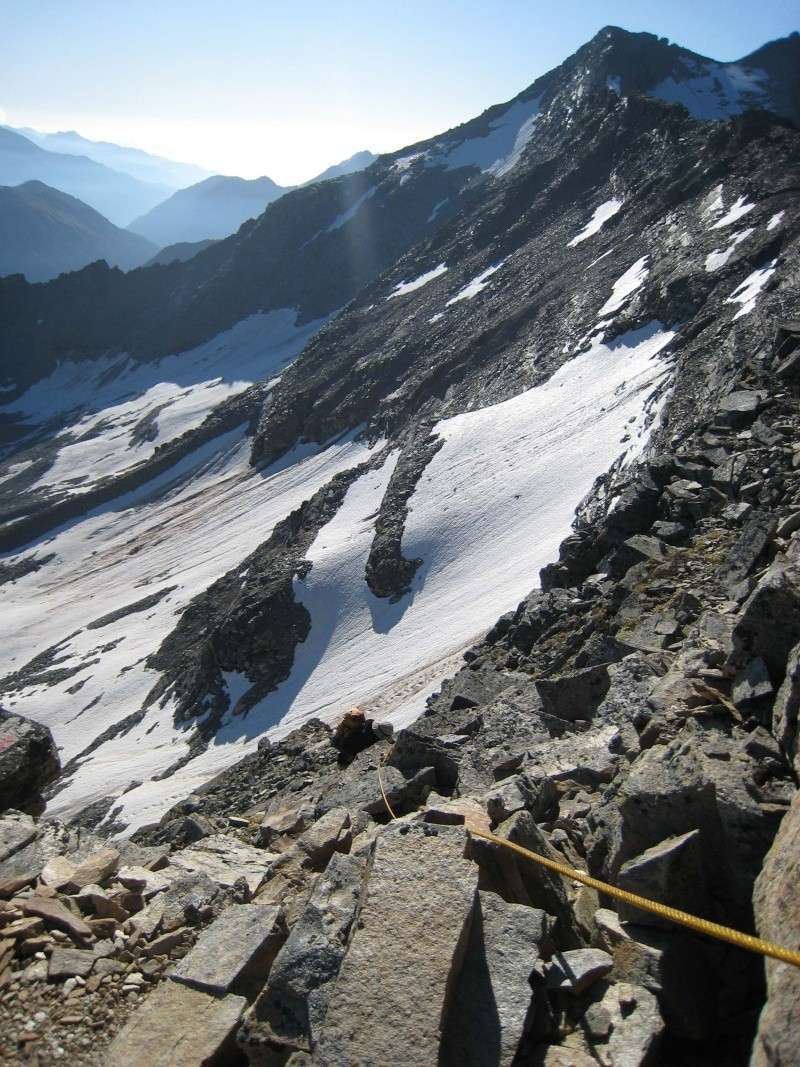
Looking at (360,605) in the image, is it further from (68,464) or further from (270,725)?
(68,464)

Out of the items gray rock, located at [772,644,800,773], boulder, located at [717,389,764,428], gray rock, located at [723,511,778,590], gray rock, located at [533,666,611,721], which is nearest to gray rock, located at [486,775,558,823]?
gray rock, located at [772,644,800,773]

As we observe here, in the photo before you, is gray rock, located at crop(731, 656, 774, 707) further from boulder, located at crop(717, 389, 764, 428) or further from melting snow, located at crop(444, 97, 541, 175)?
melting snow, located at crop(444, 97, 541, 175)

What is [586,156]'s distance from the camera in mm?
81375

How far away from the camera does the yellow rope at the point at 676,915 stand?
4.01 meters

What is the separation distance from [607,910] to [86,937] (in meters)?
5.17

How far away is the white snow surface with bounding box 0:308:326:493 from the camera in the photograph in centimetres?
10069

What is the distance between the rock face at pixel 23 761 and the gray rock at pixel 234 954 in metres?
7.71

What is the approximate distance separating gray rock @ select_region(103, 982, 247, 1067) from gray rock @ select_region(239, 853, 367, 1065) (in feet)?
1.01

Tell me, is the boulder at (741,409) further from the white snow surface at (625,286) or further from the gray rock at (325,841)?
the white snow surface at (625,286)

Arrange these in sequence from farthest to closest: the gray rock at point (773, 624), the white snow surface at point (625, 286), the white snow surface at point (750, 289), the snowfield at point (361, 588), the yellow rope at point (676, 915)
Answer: the white snow surface at point (625, 286) < the white snow surface at point (750, 289) < the snowfield at point (361, 588) < the gray rock at point (773, 624) < the yellow rope at point (676, 915)

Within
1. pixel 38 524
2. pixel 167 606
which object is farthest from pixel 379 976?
pixel 38 524

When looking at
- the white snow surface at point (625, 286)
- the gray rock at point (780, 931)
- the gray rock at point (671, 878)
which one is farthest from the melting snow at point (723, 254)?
the gray rock at point (780, 931)

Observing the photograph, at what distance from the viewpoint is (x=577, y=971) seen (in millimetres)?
5008

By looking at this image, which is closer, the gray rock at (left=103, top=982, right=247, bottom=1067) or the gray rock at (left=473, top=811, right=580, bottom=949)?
the gray rock at (left=103, top=982, right=247, bottom=1067)
